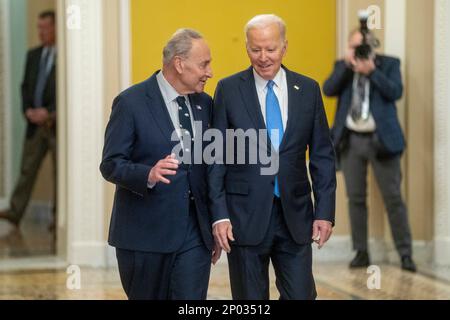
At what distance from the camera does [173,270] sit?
155 inches

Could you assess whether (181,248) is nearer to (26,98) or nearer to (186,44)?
(186,44)

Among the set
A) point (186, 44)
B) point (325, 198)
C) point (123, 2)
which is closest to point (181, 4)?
point (123, 2)

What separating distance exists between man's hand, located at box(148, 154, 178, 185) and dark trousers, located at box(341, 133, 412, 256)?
318cm

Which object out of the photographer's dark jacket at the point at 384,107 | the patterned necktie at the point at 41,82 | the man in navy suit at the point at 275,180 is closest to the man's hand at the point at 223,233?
the man in navy suit at the point at 275,180

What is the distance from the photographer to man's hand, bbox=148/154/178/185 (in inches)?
144

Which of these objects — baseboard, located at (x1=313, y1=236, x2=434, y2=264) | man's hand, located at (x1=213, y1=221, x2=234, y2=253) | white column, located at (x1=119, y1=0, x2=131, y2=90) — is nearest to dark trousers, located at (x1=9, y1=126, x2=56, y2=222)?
baseboard, located at (x1=313, y1=236, x2=434, y2=264)

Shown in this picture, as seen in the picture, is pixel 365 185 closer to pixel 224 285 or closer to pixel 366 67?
pixel 366 67

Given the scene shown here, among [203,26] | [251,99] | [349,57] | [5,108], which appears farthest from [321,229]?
[5,108]

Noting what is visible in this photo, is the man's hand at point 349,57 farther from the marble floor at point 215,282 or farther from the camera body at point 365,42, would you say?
the marble floor at point 215,282

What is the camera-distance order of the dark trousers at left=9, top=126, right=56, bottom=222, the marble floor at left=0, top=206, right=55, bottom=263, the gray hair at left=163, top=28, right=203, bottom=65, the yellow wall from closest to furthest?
the gray hair at left=163, top=28, right=203, bottom=65, the yellow wall, the marble floor at left=0, top=206, right=55, bottom=263, the dark trousers at left=9, top=126, right=56, bottom=222

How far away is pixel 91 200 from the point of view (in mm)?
Answer: 5434

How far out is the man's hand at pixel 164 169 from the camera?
3662mm

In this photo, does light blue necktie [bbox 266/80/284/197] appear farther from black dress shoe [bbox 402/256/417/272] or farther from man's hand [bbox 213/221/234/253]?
black dress shoe [bbox 402/256/417/272]
